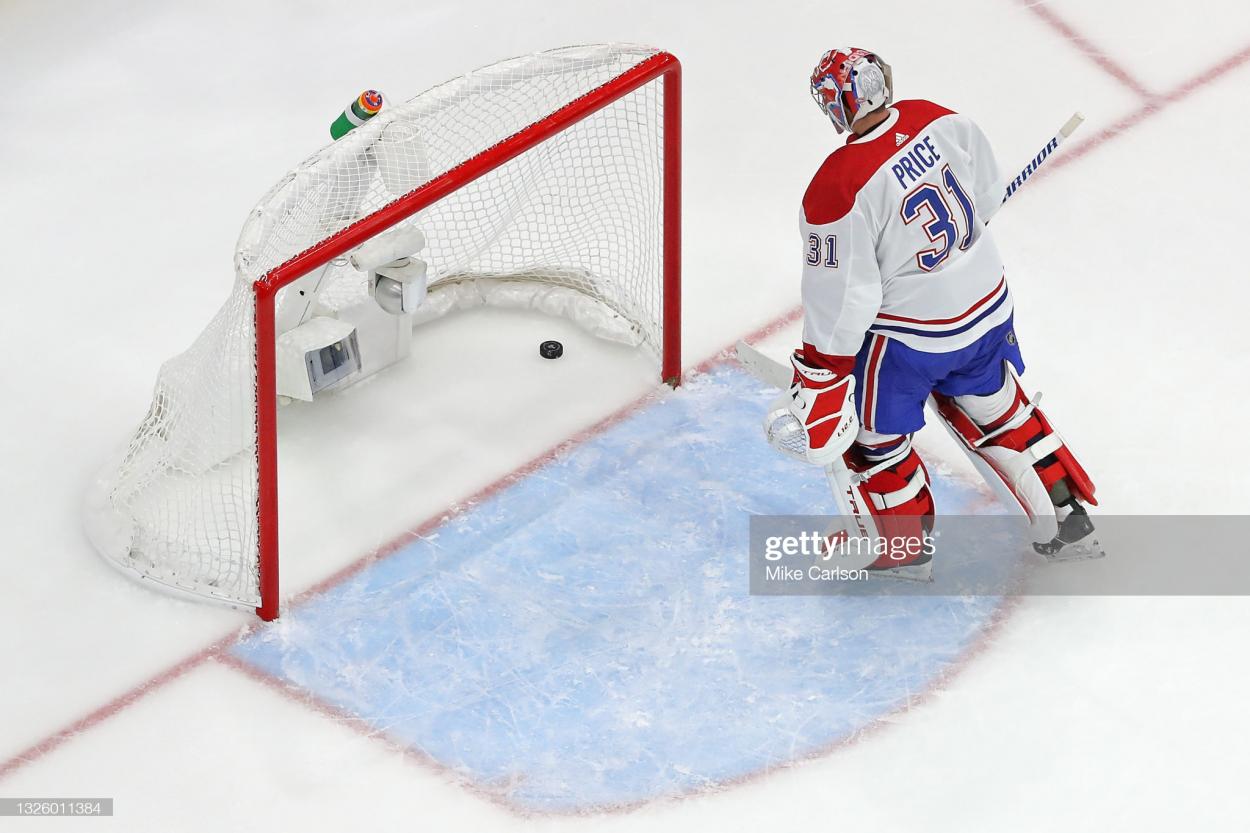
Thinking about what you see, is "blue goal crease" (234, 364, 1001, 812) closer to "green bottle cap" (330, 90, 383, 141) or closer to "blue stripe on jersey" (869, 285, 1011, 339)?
"blue stripe on jersey" (869, 285, 1011, 339)

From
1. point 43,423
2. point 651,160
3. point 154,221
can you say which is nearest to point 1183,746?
point 651,160

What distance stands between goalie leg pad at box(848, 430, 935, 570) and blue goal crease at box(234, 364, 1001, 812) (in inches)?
4.4

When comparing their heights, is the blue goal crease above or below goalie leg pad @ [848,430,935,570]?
below

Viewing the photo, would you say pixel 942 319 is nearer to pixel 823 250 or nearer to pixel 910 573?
pixel 823 250

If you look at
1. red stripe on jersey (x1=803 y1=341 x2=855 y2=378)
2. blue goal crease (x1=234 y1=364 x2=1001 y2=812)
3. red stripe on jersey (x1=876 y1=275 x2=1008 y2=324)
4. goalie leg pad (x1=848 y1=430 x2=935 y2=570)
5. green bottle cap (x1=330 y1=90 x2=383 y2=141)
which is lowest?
blue goal crease (x1=234 y1=364 x2=1001 y2=812)

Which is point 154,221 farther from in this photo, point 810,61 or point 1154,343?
point 1154,343

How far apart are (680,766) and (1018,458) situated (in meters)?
0.86

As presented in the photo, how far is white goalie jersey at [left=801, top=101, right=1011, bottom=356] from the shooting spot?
11.7ft

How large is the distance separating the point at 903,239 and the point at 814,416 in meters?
0.35

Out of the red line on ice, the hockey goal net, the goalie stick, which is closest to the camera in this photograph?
the hockey goal net

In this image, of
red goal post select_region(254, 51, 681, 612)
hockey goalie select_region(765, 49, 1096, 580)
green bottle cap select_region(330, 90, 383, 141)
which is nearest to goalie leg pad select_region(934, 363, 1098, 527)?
hockey goalie select_region(765, 49, 1096, 580)

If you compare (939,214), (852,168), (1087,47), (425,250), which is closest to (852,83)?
(852,168)

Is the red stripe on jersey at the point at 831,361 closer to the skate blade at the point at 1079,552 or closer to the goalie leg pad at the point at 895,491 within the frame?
the goalie leg pad at the point at 895,491

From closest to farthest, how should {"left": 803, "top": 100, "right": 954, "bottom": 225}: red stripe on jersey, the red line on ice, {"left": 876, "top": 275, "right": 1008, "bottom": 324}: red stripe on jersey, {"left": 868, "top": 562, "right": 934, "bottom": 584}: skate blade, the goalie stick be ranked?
{"left": 803, "top": 100, "right": 954, "bottom": 225}: red stripe on jersey
{"left": 876, "top": 275, "right": 1008, "bottom": 324}: red stripe on jersey
the goalie stick
{"left": 868, "top": 562, "right": 934, "bottom": 584}: skate blade
the red line on ice
